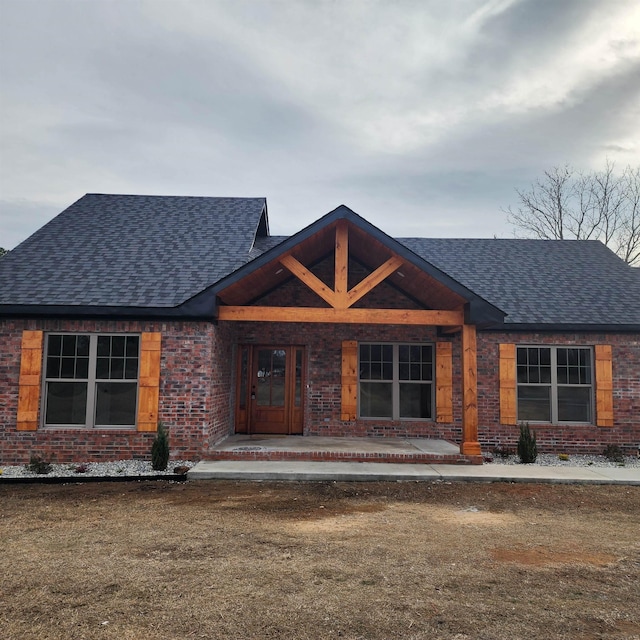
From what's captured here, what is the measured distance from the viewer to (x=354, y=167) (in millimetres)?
36594

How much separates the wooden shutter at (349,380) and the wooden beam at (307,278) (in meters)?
2.69

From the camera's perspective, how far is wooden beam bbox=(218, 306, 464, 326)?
8.99 meters

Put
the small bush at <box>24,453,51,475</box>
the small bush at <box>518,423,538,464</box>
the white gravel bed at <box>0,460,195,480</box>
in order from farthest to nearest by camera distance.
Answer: the small bush at <box>518,423,538,464</box>
the small bush at <box>24,453,51,475</box>
the white gravel bed at <box>0,460,195,480</box>

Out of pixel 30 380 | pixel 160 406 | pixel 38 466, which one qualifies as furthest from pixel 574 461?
pixel 30 380

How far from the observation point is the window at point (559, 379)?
11.2 metres

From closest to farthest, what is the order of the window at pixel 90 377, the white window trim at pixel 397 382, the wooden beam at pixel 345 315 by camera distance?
the wooden beam at pixel 345 315
the window at pixel 90 377
the white window trim at pixel 397 382

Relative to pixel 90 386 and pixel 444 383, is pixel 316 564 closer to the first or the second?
pixel 90 386

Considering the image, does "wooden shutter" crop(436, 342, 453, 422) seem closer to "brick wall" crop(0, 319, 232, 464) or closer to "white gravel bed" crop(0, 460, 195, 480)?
"brick wall" crop(0, 319, 232, 464)

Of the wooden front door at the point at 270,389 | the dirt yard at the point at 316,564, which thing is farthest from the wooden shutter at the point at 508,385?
the wooden front door at the point at 270,389

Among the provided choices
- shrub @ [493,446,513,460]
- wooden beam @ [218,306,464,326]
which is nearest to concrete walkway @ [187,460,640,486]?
shrub @ [493,446,513,460]

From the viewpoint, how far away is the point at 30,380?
9.30 metres

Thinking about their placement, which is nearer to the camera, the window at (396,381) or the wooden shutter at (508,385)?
the wooden shutter at (508,385)

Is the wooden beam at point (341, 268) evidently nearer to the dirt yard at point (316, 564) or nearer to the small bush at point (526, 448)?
the dirt yard at point (316, 564)

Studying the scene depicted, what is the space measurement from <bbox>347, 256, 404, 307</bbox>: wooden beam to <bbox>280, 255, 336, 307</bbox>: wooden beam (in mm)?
362
